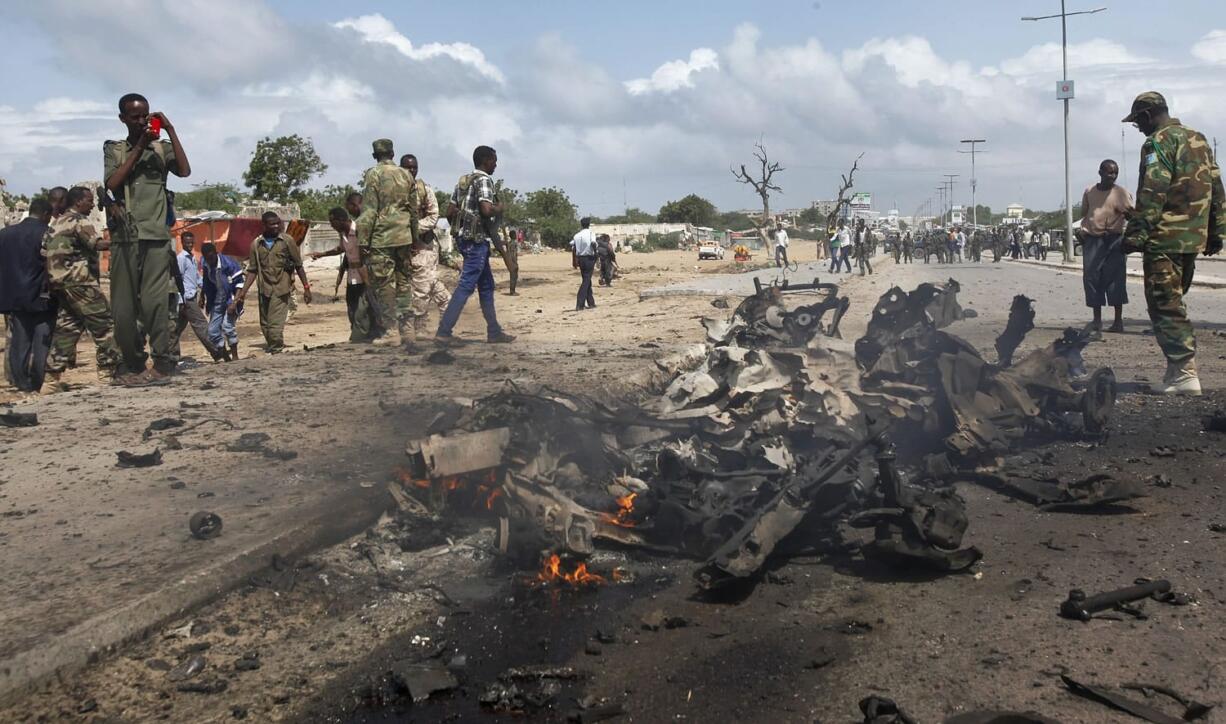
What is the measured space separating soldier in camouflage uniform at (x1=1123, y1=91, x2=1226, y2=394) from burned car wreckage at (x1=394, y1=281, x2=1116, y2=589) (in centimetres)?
64

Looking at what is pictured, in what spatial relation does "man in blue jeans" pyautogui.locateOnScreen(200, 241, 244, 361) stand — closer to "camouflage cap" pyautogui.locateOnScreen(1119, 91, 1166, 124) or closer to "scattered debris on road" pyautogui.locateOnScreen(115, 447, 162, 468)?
"scattered debris on road" pyautogui.locateOnScreen(115, 447, 162, 468)

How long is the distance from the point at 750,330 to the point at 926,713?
507cm

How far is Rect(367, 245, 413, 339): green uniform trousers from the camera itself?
388 inches

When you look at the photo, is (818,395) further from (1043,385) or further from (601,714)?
(601,714)

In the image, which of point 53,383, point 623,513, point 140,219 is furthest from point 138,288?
point 623,513

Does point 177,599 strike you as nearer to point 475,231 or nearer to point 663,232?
point 475,231

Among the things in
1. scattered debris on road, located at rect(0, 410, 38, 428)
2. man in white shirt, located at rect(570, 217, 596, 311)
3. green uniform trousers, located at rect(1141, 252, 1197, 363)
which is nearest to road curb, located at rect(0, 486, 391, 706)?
scattered debris on road, located at rect(0, 410, 38, 428)

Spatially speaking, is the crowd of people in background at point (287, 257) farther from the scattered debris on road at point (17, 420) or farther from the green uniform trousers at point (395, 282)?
the scattered debris on road at point (17, 420)

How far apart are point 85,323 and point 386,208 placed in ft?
9.23

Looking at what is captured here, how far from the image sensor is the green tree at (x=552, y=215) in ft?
243

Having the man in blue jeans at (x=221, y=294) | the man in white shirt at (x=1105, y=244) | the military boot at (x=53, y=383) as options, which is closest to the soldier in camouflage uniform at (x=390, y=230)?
the man in blue jeans at (x=221, y=294)

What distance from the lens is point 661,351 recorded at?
9.92 meters

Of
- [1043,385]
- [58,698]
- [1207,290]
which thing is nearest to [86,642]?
[58,698]

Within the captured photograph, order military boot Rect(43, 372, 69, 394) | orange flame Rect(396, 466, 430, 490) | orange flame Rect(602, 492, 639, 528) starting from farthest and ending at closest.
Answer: military boot Rect(43, 372, 69, 394), orange flame Rect(396, 466, 430, 490), orange flame Rect(602, 492, 639, 528)
